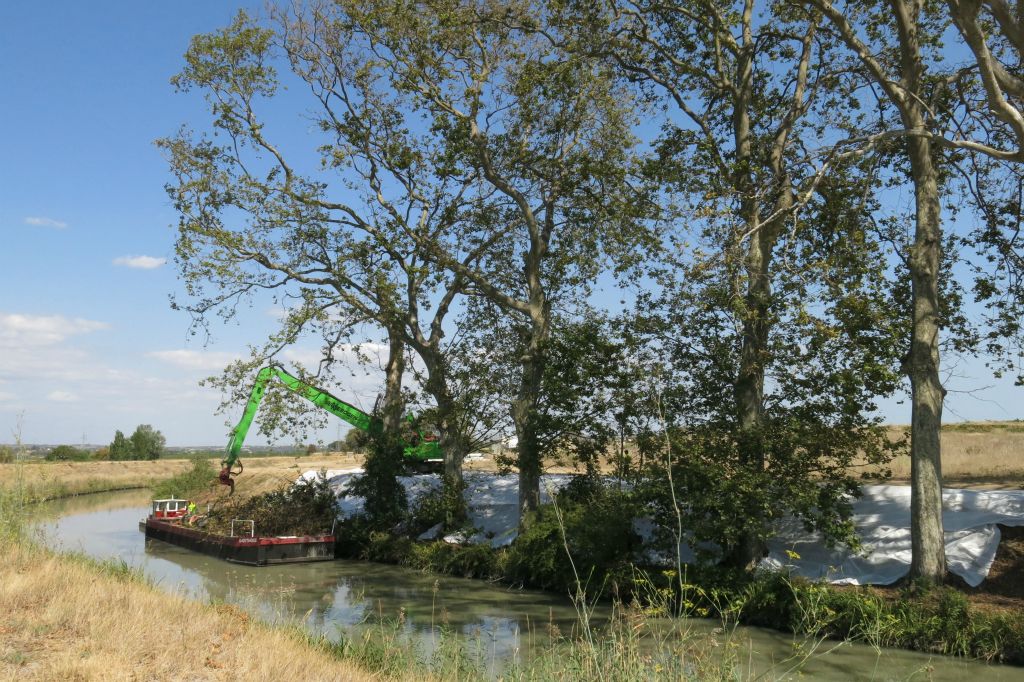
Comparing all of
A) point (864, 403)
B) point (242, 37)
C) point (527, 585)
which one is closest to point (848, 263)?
A: point (864, 403)

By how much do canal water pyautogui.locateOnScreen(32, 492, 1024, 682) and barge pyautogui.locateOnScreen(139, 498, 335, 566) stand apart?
0.95ft

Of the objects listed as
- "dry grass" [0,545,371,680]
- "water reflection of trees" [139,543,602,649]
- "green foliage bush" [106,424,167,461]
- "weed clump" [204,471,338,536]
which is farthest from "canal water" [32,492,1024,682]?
"green foliage bush" [106,424,167,461]

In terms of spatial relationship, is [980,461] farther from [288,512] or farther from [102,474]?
[102,474]

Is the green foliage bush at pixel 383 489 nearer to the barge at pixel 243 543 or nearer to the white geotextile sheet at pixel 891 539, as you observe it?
the barge at pixel 243 543

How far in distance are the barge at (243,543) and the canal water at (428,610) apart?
291mm

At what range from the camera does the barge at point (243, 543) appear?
70.3ft

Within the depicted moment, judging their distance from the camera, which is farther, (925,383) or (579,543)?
(579,543)

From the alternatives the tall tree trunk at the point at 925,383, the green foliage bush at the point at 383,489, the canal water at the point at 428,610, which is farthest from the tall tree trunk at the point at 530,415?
the tall tree trunk at the point at 925,383

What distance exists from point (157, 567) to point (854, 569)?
53.0ft

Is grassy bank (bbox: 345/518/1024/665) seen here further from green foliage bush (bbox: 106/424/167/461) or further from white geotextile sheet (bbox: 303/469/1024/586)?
green foliage bush (bbox: 106/424/167/461)

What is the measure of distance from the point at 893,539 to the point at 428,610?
28.3ft

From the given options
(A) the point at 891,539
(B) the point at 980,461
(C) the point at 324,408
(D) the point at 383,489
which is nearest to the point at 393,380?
(C) the point at 324,408

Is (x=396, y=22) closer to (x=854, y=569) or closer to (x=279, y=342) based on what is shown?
(x=279, y=342)

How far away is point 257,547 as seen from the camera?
21.4m
